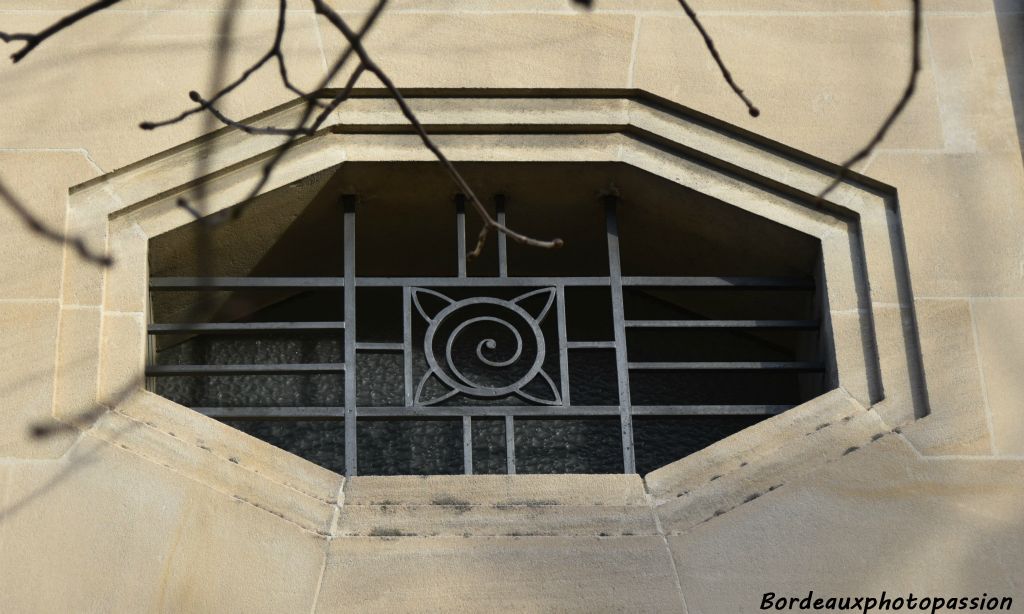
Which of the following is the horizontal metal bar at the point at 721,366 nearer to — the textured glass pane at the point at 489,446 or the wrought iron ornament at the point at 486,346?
the wrought iron ornament at the point at 486,346

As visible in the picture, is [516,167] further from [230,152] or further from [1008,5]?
[1008,5]

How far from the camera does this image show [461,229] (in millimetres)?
5273

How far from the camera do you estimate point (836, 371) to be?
4871 millimetres

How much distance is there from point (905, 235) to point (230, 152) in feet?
7.24

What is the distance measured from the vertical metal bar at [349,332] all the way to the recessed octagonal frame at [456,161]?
20cm

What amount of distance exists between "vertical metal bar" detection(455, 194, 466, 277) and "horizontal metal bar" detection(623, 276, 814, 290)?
54 cm

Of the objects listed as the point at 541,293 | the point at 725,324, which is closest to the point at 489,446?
the point at 541,293

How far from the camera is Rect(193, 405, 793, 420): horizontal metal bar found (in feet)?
16.0

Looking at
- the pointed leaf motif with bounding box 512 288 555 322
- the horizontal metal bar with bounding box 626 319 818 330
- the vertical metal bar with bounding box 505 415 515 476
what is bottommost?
the vertical metal bar with bounding box 505 415 515 476

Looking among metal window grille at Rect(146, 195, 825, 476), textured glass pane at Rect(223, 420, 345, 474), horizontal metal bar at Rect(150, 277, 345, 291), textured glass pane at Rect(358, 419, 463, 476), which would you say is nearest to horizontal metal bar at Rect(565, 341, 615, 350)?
metal window grille at Rect(146, 195, 825, 476)

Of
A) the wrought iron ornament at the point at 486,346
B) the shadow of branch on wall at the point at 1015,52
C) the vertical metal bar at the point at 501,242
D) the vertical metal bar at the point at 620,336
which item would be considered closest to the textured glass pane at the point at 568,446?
the wrought iron ornament at the point at 486,346

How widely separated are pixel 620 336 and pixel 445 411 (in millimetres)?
636

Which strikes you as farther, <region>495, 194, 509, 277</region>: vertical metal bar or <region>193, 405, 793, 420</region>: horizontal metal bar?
<region>495, 194, 509, 277</region>: vertical metal bar

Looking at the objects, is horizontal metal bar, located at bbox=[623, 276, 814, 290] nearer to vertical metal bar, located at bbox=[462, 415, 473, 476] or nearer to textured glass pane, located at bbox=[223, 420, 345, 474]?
vertical metal bar, located at bbox=[462, 415, 473, 476]
